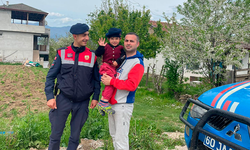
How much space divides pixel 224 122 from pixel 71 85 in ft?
6.58

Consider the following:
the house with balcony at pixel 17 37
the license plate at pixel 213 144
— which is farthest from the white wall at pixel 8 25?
the license plate at pixel 213 144

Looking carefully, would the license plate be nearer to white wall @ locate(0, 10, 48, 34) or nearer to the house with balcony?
the house with balcony

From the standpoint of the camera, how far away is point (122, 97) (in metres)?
3.01

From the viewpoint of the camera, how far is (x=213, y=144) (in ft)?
7.91

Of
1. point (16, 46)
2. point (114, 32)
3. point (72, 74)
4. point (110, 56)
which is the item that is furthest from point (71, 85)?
point (16, 46)

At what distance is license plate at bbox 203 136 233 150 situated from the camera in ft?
7.52

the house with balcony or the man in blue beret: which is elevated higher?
the house with balcony

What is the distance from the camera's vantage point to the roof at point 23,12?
32.8 m

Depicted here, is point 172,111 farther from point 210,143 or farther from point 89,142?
point 210,143

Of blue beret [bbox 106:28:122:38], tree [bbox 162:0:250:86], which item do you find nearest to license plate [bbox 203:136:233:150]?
blue beret [bbox 106:28:122:38]

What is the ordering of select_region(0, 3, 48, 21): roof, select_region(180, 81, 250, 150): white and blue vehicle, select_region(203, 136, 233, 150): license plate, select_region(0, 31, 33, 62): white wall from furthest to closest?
select_region(0, 3, 48, 21): roof < select_region(0, 31, 33, 62): white wall < select_region(203, 136, 233, 150): license plate < select_region(180, 81, 250, 150): white and blue vehicle

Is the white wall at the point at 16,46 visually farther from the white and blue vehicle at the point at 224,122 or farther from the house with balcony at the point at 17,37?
the white and blue vehicle at the point at 224,122

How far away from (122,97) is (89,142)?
158 cm

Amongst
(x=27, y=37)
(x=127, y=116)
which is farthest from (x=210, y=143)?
Result: (x=27, y=37)
